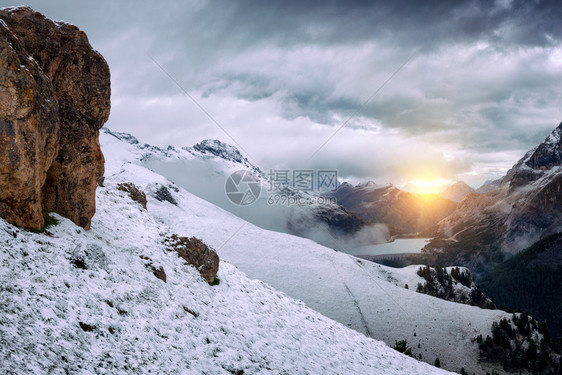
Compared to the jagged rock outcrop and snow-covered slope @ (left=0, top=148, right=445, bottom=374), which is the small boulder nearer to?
snow-covered slope @ (left=0, top=148, right=445, bottom=374)

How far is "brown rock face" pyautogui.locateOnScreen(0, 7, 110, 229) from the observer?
10.6 m

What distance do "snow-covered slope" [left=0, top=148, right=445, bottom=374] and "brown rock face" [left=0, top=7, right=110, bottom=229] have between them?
1298mm

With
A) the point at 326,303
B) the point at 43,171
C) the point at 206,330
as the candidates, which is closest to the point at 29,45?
the point at 43,171

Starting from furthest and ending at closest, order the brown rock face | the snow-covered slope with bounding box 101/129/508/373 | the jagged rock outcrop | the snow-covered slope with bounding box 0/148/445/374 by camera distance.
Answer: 1. the snow-covered slope with bounding box 101/129/508/373
2. the jagged rock outcrop
3. the brown rock face
4. the snow-covered slope with bounding box 0/148/445/374

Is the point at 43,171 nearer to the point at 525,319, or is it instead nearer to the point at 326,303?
the point at 326,303

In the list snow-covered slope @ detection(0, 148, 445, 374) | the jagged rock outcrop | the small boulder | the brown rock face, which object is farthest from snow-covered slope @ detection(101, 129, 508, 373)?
the brown rock face

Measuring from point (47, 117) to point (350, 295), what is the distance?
153 ft

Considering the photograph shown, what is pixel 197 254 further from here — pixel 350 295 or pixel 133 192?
pixel 350 295

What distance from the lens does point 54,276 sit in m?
10.4

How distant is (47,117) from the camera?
1233cm

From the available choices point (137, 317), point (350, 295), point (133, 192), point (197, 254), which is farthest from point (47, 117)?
point (350, 295)

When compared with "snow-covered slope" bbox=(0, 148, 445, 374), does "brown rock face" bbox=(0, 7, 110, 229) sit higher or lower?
higher

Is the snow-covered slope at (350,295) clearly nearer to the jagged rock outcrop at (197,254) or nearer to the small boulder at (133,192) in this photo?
the small boulder at (133,192)

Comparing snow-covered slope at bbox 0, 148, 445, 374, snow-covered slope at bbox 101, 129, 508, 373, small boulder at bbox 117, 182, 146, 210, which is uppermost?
small boulder at bbox 117, 182, 146, 210
